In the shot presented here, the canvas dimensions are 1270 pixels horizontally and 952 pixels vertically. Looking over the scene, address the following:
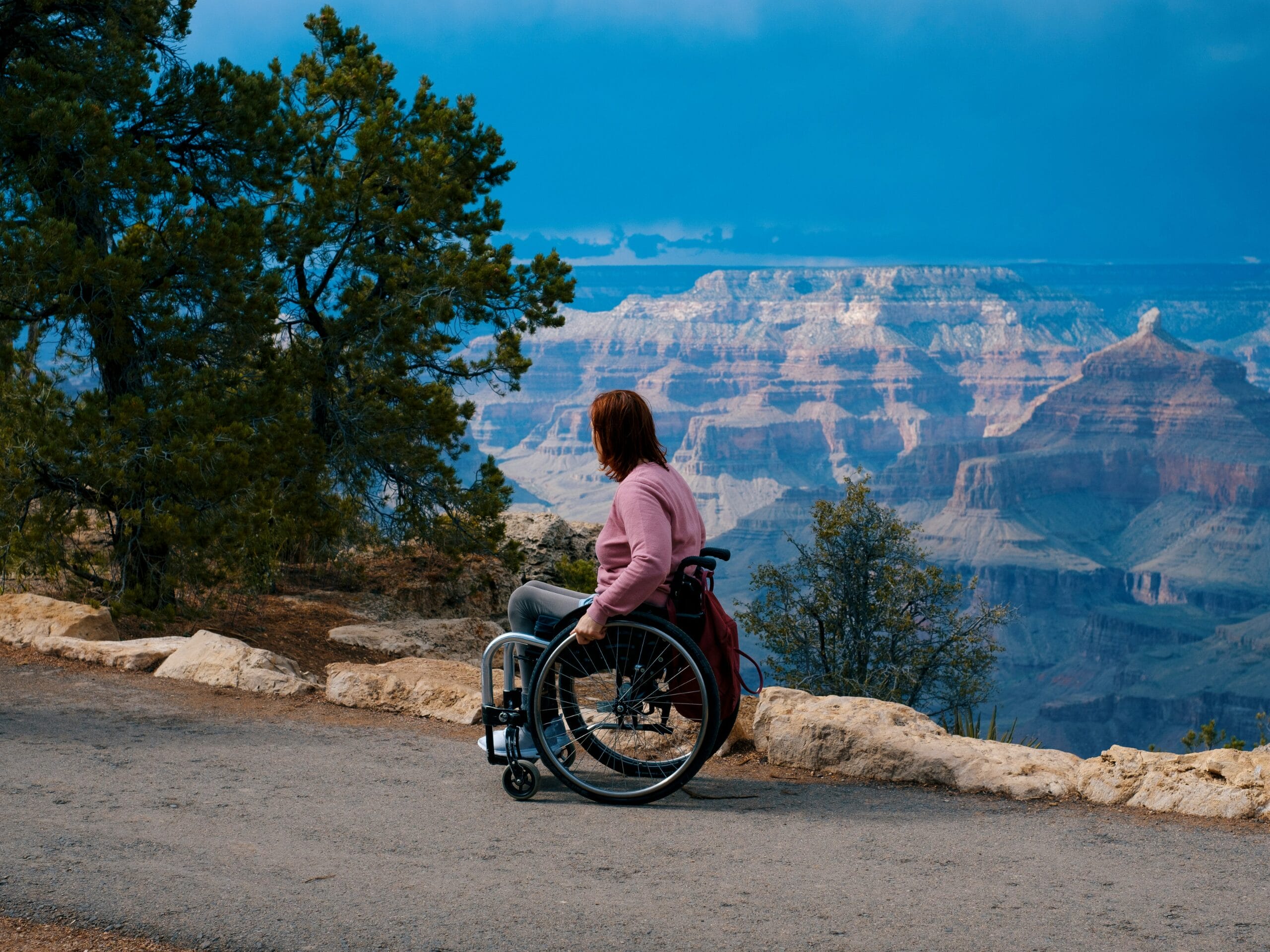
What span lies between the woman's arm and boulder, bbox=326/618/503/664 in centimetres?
643

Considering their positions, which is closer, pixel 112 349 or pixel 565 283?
pixel 112 349

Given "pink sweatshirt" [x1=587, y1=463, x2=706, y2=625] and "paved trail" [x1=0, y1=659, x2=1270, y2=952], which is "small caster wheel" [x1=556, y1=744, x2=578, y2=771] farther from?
"pink sweatshirt" [x1=587, y1=463, x2=706, y2=625]

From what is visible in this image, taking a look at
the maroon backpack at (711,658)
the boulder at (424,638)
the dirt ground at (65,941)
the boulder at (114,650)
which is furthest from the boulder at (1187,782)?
the boulder at (424,638)

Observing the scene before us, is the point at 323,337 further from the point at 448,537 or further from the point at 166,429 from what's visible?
the point at 166,429

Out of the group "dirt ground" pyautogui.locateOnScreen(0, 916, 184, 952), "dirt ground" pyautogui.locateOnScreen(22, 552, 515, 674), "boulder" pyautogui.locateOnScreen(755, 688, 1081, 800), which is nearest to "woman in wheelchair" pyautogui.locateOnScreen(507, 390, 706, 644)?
"boulder" pyautogui.locateOnScreen(755, 688, 1081, 800)

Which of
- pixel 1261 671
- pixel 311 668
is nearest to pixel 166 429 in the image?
pixel 311 668

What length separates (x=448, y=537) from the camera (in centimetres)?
1575

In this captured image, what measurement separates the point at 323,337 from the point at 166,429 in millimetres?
5000

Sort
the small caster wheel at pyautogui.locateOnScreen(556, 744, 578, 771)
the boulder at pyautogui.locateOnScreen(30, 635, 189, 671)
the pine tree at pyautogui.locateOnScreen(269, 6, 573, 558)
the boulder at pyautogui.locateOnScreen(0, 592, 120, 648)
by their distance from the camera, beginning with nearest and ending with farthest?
the small caster wheel at pyautogui.locateOnScreen(556, 744, 578, 771), the boulder at pyautogui.locateOnScreen(30, 635, 189, 671), the boulder at pyautogui.locateOnScreen(0, 592, 120, 648), the pine tree at pyautogui.locateOnScreen(269, 6, 573, 558)

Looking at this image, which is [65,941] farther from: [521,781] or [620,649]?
[620,649]

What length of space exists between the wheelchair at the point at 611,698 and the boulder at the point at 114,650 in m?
3.72

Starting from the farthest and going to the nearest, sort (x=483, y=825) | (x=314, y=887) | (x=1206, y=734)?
(x=1206, y=734) → (x=483, y=825) → (x=314, y=887)

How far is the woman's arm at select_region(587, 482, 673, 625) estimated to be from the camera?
4469 millimetres

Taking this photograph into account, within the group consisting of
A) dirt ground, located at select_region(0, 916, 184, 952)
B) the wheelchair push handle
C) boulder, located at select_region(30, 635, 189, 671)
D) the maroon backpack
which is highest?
the wheelchair push handle
